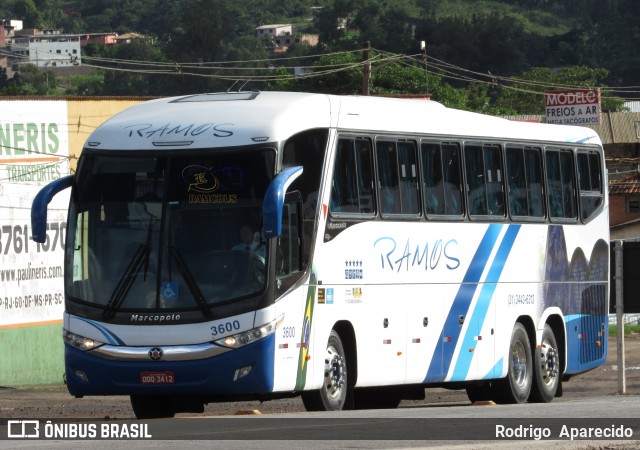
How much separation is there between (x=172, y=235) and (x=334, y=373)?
2.52 meters

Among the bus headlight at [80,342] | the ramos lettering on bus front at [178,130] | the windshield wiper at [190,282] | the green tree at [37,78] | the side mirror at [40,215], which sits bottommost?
the bus headlight at [80,342]

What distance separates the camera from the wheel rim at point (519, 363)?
20297 millimetres

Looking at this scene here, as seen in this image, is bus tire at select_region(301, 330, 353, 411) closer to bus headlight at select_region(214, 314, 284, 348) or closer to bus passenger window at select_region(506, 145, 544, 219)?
bus headlight at select_region(214, 314, 284, 348)

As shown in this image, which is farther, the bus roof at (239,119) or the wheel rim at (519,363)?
the wheel rim at (519,363)

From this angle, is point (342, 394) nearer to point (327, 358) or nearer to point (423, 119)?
point (327, 358)

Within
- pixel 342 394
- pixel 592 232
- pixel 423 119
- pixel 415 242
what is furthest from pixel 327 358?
pixel 592 232

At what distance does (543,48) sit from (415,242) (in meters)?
156

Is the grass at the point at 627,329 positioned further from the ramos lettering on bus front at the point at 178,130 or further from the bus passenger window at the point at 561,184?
the ramos lettering on bus front at the point at 178,130

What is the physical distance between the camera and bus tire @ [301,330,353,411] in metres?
16.5

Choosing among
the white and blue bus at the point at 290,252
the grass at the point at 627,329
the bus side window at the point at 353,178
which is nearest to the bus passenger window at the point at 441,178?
the white and blue bus at the point at 290,252

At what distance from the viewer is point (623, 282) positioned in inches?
901

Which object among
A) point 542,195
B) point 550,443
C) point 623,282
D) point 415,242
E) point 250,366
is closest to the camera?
point 550,443

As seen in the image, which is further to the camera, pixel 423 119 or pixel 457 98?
pixel 457 98

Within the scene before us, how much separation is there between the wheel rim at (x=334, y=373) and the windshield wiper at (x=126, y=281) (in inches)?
92.4
